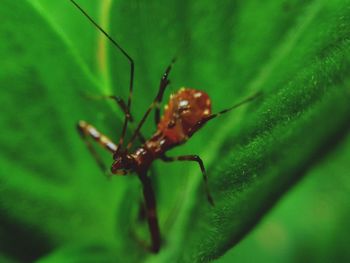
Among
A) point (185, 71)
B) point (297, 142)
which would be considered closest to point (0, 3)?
point (185, 71)

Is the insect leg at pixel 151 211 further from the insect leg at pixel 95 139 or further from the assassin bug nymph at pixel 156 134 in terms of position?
the insect leg at pixel 95 139

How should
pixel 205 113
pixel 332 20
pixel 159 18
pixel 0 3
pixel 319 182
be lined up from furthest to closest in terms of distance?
1. pixel 319 182
2. pixel 205 113
3. pixel 159 18
4. pixel 0 3
5. pixel 332 20

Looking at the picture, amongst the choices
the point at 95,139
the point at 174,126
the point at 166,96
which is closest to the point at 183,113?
the point at 174,126

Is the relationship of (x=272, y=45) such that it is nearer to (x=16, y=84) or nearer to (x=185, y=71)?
(x=185, y=71)

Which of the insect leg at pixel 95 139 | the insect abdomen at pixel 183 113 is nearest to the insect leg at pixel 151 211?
the insect leg at pixel 95 139

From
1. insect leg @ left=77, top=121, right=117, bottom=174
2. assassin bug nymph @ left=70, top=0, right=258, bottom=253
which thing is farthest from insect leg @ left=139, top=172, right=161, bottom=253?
insect leg @ left=77, top=121, right=117, bottom=174

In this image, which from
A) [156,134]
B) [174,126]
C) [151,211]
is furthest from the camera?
[156,134]

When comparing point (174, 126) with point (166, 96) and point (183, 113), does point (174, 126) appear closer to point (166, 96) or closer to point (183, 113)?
point (183, 113)
